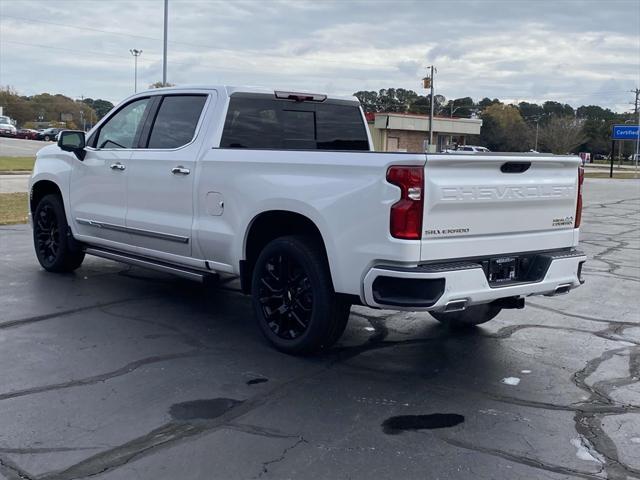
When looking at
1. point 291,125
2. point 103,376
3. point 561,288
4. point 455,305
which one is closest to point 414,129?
point 291,125

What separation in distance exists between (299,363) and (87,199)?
3.48 m

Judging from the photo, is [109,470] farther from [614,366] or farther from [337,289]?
[614,366]

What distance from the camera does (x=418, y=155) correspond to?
4594 millimetres

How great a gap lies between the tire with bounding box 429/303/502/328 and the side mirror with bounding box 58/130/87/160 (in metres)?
4.02

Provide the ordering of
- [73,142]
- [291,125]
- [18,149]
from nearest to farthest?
[291,125], [73,142], [18,149]

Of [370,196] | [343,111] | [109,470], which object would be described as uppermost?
[343,111]

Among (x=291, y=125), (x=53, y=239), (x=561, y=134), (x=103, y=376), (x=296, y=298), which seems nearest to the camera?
(x=103, y=376)

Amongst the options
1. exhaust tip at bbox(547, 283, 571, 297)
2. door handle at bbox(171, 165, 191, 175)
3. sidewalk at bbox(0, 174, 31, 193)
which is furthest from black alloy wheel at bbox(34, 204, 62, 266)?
sidewalk at bbox(0, 174, 31, 193)

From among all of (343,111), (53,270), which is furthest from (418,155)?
(53,270)

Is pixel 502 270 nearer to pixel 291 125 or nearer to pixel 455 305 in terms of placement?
pixel 455 305

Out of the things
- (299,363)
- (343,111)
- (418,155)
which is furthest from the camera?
(343,111)

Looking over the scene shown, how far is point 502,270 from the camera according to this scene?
5180 millimetres

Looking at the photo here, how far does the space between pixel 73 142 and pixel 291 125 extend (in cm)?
243

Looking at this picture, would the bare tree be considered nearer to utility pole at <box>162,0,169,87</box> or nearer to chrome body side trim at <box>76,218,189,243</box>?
utility pole at <box>162,0,169,87</box>
